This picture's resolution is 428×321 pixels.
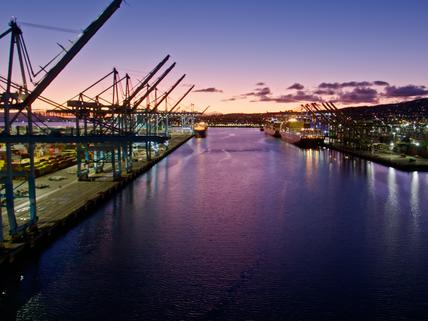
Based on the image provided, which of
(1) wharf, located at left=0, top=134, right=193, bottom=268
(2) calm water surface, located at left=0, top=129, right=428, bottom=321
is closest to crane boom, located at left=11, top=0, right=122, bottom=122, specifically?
(1) wharf, located at left=0, top=134, right=193, bottom=268

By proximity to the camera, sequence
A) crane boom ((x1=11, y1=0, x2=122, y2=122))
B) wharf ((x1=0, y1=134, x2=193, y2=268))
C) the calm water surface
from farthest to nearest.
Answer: crane boom ((x1=11, y1=0, x2=122, y2=122)) < wharf ((x1=0, y1=134, x2=193, y2=268)) < the calm water surface

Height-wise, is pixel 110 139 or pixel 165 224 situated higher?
pixel 110 139

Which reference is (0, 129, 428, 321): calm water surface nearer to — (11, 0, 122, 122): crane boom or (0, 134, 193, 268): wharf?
(0, 134, 193, 268): wharf

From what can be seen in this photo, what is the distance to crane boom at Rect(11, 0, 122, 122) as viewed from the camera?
1445 centimetres

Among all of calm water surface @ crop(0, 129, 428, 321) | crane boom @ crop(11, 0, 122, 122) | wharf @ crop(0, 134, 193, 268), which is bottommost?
calm water surface @ crop(0, 129, 428, 321)

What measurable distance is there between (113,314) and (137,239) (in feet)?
18.7

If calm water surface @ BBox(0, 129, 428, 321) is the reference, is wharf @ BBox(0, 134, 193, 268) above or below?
above

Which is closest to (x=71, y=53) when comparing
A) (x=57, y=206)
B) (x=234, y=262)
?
(x=57, y=206)

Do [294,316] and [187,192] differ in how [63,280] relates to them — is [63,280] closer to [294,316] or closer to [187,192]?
[294,316]

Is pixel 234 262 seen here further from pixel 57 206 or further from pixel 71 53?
pixel 71 53

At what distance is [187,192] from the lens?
2589 centimetres

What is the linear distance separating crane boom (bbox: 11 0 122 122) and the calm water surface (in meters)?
4.77

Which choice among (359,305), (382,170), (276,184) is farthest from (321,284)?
(382,170)

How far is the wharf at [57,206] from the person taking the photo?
12.7m
